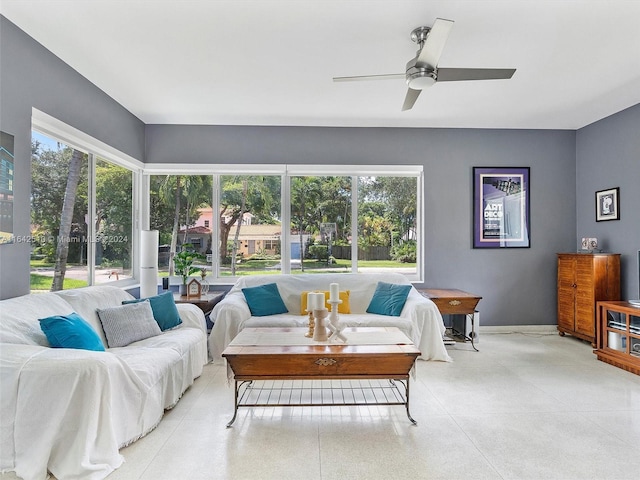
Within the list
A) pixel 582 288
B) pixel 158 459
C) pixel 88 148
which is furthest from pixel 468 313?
pixel 88 148

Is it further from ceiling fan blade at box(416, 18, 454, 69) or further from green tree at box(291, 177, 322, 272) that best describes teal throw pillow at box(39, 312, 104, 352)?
green tree at box(291, 177, 322, 272)

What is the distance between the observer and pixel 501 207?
4.98 m

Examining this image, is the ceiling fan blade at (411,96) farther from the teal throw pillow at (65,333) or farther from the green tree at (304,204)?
the teal throw pillow at (65,333)

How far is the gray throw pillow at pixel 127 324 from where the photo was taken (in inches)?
115

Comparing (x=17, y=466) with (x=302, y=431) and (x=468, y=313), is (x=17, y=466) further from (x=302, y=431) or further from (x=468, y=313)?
(x=468, y=313)

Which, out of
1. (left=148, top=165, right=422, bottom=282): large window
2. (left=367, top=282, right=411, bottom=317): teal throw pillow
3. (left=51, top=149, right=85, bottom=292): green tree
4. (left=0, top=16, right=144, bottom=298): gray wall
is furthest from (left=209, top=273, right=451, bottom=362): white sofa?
(left=0, top=16, right=144, bottom=298): gray wall

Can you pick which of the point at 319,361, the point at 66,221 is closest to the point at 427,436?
the point at 319,361

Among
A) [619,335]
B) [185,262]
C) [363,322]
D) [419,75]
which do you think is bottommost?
[619,335]

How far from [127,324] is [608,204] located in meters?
5.22

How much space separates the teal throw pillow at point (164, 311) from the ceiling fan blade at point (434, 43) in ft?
9.28

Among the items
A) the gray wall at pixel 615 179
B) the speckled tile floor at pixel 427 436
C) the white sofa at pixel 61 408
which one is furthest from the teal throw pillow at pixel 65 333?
the gray wall at pixel 615 179

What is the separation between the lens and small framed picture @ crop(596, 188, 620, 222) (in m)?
4.32

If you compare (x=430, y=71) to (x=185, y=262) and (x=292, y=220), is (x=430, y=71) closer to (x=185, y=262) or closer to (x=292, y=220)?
(x=292, y=220)

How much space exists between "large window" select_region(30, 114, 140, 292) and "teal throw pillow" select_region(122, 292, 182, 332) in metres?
0.63
